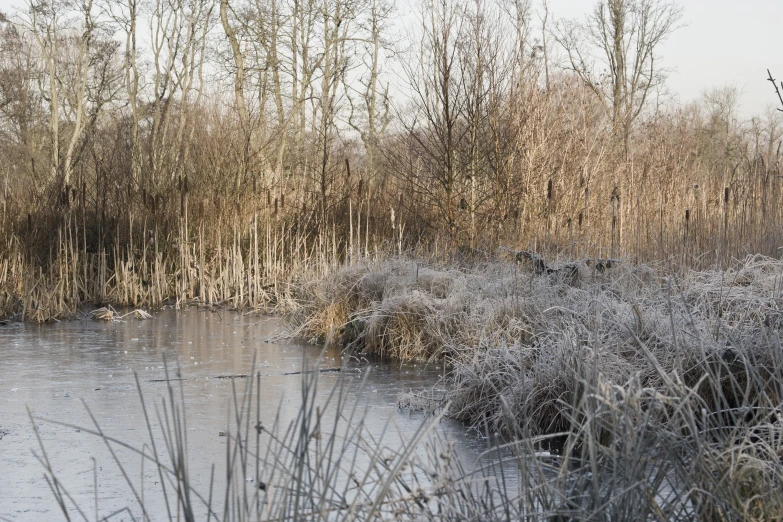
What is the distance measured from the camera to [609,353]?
13.8ft

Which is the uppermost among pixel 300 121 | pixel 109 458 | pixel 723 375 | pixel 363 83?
pixel 363 83

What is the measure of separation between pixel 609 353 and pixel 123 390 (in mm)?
2931

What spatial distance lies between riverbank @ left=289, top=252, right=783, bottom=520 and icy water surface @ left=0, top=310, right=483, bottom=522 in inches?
14.6

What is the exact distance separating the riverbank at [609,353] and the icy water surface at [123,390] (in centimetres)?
37

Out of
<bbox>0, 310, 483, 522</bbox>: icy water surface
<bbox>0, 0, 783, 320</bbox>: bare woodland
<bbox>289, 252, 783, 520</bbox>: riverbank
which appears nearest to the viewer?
<bbox>289, 252, 783, 520</bbox>: riverbank

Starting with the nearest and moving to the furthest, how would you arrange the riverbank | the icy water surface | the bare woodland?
the riverbank, the icy water surface, the bare woodland

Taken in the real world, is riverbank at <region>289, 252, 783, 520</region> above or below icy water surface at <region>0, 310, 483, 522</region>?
above

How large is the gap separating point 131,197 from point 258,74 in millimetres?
8461

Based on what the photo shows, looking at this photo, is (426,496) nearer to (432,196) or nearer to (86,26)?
(432,196)

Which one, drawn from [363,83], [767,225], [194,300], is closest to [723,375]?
[767,225]

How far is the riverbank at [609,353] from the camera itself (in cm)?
218

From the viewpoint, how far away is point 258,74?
60.4 ft

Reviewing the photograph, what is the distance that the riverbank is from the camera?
2.18 metres

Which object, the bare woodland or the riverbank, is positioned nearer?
the riverbank
